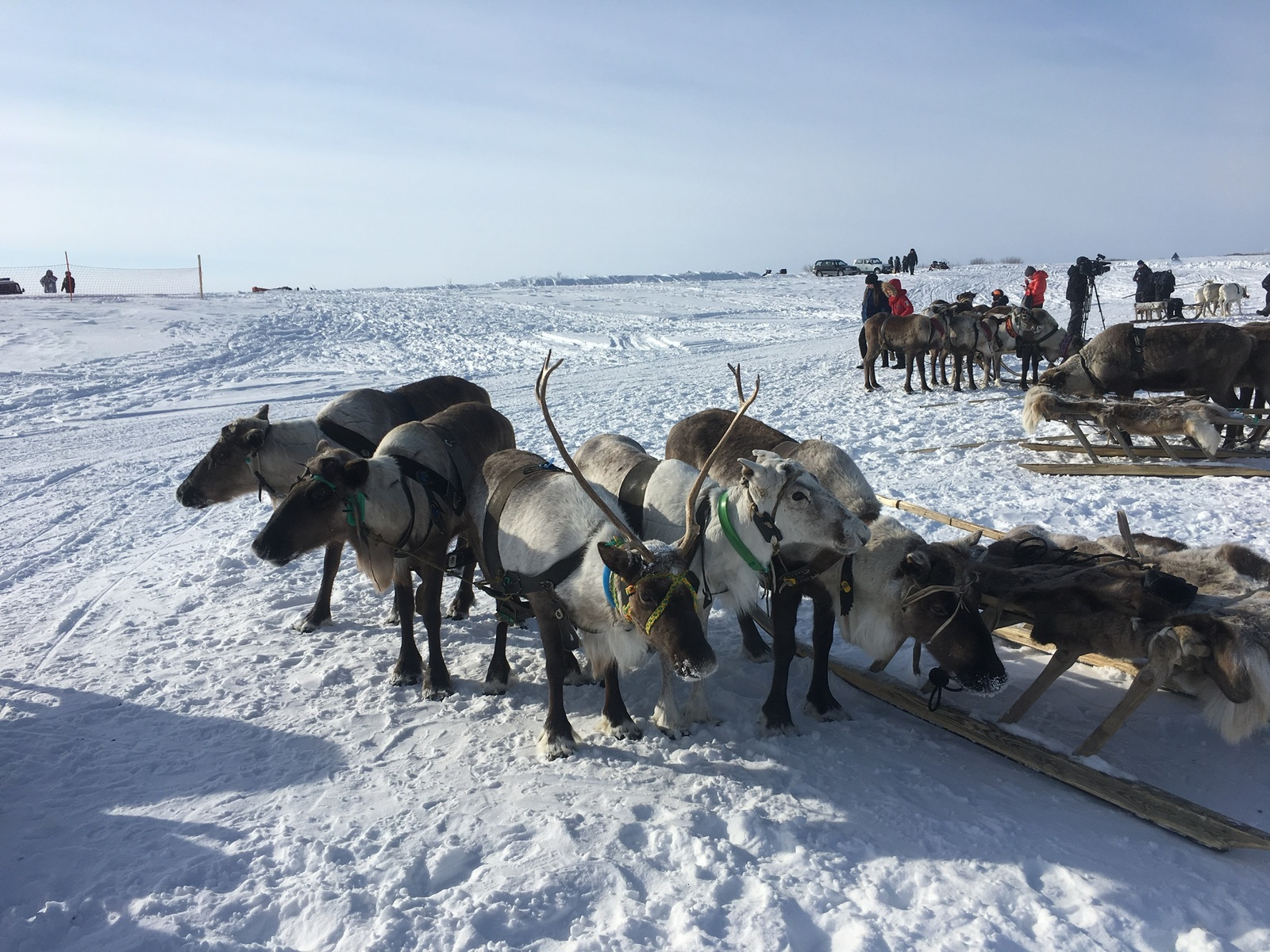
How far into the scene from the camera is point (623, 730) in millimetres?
4340

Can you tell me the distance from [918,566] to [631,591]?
1.57 m

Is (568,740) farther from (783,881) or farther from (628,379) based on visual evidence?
(628,379)

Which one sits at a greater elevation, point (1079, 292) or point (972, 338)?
point (1079, 292)

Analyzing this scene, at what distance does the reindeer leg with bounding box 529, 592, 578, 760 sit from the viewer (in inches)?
164

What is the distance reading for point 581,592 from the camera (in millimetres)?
4055

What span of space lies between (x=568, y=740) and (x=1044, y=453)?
8048 mm

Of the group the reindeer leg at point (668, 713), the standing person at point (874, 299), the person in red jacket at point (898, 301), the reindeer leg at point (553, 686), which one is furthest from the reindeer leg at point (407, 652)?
the person in red jacket at point (898, 301)

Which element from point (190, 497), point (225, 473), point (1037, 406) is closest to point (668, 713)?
point (225, 473)

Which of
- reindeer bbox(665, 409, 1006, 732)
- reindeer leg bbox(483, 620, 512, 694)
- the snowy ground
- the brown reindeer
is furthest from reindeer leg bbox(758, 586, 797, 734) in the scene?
the brown reindeer

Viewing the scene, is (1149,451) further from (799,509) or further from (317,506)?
(317,506)

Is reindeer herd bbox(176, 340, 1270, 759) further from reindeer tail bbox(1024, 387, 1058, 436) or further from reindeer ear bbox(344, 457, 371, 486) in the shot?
reindeer tail bbox(1024, 387, 1058, 436)

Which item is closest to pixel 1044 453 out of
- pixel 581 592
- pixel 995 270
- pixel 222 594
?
pixel 581 592

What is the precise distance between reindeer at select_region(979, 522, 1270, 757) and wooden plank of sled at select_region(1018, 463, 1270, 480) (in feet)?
14.2

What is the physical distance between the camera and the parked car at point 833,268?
48844 mm
